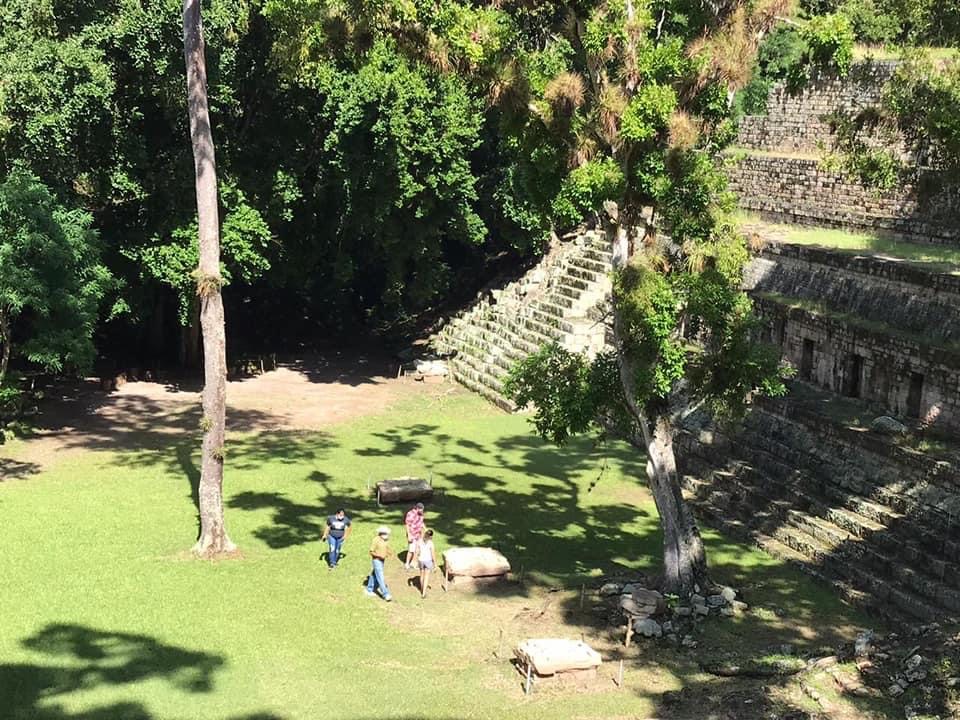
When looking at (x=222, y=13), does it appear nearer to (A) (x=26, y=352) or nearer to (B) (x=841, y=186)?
(A) (x=26, y=352)

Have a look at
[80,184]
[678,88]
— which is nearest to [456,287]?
[80,184]

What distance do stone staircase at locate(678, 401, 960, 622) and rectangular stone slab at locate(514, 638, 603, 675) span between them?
4.62 m

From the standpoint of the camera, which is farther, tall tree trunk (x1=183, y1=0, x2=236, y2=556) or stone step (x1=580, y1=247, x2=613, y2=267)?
stone step (x1=580, y1=247, x2=613, y2=267)

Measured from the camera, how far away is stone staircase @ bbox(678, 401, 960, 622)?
1596cm

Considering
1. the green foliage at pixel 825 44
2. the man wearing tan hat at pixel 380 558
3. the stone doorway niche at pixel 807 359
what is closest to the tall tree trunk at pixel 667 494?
the green foliage at pixel 825 44

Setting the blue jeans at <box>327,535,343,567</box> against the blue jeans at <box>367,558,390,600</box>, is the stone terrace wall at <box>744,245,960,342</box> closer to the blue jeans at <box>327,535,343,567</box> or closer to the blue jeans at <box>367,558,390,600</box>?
the blue jeans at <box>367,558,390,600</box>

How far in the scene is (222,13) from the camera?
88.4 feet

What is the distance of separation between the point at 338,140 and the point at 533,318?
25.4ft

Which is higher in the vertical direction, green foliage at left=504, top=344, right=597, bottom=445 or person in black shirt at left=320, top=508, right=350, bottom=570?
green foliage at left=504, top=344, right=597, bottom=445

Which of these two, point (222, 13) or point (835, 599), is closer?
point (835, 599)

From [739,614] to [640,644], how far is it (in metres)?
1.84

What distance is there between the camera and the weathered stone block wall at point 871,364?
18.9m

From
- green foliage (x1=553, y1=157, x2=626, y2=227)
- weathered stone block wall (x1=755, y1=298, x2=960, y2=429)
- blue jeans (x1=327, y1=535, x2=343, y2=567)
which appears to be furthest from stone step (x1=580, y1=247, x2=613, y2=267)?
green foliage (x1=553, y1=157, x2=626, y2=227)

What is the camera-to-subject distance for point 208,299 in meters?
17.4
